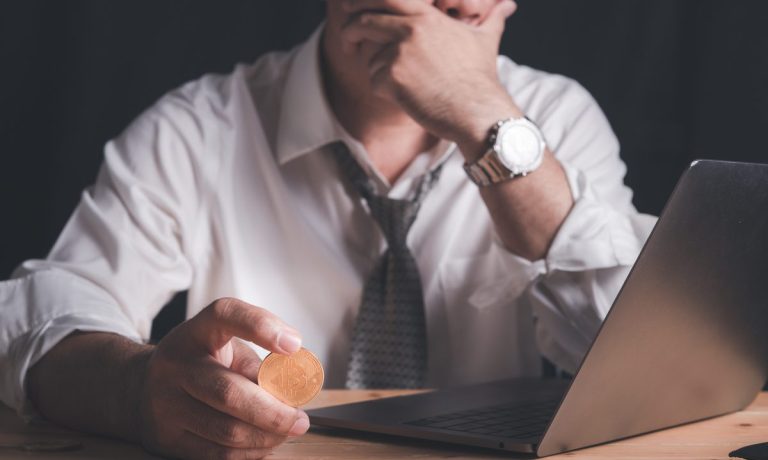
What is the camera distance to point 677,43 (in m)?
2.23

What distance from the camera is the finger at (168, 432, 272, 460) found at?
0.78 metres

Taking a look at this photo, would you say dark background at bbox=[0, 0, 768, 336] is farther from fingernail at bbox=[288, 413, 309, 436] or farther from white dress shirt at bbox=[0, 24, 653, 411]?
fingernail at bbox=[288, 413, 309, 436]

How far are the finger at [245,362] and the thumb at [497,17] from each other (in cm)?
86

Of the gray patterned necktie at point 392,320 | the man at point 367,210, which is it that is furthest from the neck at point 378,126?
the gray patterned necktie at point 392,320

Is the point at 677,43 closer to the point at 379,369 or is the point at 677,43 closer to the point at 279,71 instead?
the point at 279,71

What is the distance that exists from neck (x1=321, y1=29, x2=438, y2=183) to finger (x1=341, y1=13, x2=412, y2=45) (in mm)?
128

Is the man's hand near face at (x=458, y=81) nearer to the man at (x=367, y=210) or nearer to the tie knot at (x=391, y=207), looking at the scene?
the man at (x=367, y=210)

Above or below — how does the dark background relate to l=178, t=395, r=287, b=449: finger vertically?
below

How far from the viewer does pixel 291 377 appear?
76 cm

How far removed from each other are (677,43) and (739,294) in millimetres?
1462

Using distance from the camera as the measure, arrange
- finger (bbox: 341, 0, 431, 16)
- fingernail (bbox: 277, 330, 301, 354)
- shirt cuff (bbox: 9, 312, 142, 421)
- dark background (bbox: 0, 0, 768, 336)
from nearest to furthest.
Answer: fingernail (bbox: 277, 330, 301, 354) < shirt cuff (bbox: 9, 312, 142, 421) < finger (bbox: 341, 0, 431, 16) < dark background (bbox: 0, 0, 768, 336)

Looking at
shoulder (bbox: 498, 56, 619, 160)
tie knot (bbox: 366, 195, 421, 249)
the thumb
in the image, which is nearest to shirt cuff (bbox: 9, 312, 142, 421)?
tie knot (bbox: 366, 195, 421, 249)

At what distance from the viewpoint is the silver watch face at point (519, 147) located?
4.35ft

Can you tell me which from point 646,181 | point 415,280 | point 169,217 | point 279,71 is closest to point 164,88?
point 279,71
